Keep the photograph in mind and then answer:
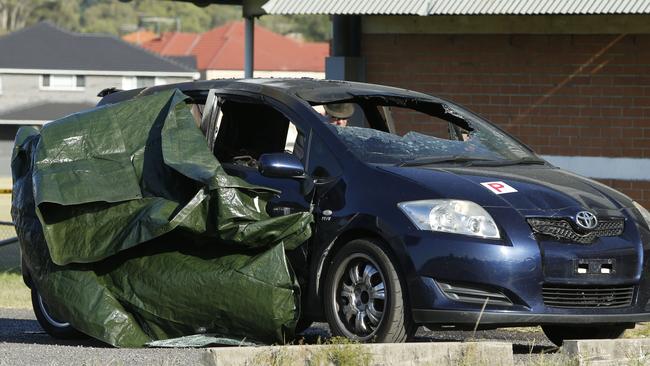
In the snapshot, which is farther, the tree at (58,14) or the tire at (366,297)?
the tree at (58,14)

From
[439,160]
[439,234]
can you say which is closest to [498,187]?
[439,234]

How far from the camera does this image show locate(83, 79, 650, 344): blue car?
7324mm

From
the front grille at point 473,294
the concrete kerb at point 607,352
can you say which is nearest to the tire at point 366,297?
the front grille at point 473,294

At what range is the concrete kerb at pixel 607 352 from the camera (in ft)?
22.4

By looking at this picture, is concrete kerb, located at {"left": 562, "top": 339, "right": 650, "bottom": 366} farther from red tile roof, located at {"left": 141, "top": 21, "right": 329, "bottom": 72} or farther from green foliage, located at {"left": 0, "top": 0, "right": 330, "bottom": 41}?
green foliage, located at {"left": 0, "top": 0, "right": 330, "bottom": 41}

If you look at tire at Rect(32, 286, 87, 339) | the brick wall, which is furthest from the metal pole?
tire at Rect(32, 286, 87, 339)

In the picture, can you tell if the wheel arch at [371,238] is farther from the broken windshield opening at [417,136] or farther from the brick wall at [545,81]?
the brick wall at [545,81]

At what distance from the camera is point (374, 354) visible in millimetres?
6535

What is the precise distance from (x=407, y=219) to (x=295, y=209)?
848mm

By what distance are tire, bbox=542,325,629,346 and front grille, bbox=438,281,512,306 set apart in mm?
1092

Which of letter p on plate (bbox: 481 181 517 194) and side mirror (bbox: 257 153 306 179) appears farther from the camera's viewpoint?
side mirror (bbox: 257 153 306 179)

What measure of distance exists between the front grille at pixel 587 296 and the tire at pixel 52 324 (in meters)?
3.38

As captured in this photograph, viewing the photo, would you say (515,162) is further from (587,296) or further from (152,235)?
(152,235)

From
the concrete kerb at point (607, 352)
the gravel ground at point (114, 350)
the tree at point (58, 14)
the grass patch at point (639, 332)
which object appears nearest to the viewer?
the concrete kerb at point (607, 352)
